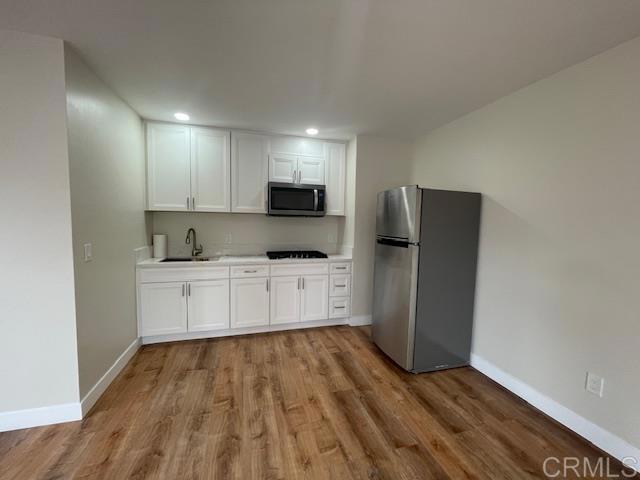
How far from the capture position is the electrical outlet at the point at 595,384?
1646 millimetres

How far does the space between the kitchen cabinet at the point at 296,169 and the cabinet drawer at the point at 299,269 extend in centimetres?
106

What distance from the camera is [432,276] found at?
2369 millimetres

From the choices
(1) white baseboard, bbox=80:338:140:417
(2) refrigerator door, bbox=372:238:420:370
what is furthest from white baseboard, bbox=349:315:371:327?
(1) white baseboard, bbox=80:338:140:417

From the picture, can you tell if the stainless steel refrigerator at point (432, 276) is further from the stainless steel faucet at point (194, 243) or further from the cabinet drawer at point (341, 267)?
the stainless steel faucet at point (194, 243)

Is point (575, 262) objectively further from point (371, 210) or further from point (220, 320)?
point (220, 320)

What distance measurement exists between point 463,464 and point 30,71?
134 inches

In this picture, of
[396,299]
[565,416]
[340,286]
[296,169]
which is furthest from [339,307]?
[565,416]

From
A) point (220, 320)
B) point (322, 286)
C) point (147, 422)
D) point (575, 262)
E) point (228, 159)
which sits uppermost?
point (228, 159)

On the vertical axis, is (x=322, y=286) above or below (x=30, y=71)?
below

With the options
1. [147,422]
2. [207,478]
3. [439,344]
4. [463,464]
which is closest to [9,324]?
[147,422]

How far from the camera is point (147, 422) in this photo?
5.79 feet

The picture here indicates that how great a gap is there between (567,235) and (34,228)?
347 cm

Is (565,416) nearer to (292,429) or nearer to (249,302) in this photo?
(292,429)

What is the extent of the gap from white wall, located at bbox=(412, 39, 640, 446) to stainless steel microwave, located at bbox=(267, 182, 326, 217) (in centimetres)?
168
